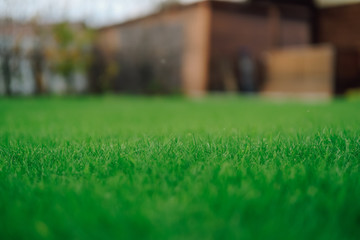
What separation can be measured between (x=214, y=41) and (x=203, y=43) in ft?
1.34

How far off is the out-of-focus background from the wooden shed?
0.12ft

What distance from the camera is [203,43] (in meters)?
13.9

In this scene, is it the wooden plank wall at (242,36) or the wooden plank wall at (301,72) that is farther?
the wooden plank wall at (242,36)

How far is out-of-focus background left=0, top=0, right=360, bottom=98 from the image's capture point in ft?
44.3

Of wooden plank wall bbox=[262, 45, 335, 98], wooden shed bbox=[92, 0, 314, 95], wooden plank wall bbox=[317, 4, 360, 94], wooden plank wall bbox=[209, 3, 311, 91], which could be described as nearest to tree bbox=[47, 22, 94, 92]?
wooden shed bbox=[92, 0, 314, 95]

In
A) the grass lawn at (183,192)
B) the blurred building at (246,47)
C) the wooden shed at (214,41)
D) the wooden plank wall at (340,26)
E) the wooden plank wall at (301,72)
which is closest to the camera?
the grass lawn at (183,192)

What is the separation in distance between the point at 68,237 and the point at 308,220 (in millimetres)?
639

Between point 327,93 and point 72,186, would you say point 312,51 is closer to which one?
point 327,93

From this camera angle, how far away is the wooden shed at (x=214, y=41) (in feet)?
45.6

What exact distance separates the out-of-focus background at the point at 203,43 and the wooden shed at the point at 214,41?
0.04 metres

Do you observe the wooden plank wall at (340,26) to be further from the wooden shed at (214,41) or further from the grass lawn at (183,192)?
the grass lawn at (183,192)

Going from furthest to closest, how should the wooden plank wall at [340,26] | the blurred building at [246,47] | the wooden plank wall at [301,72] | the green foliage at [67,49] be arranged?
the wooden plank wall at [340,26], the green foliage at [67,49], the blurred building at [246,47], the wooden plank wall at [301,72]

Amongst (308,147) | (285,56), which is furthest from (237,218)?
(285,56)

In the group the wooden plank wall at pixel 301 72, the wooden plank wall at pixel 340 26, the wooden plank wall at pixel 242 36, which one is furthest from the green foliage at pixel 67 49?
the wooden plank wall at pixel 340 26
